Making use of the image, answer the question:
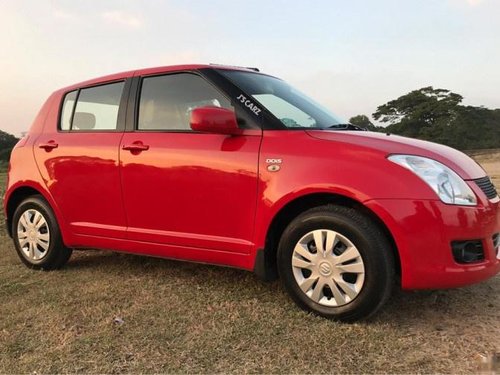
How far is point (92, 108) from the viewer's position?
14.1 feet

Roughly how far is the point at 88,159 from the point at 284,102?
1661 mm

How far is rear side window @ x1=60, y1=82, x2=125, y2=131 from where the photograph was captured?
409 centimetres

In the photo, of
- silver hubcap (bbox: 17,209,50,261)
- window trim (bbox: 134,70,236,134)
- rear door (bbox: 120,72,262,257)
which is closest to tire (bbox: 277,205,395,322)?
rear door (bbox: 120,72,262,257)

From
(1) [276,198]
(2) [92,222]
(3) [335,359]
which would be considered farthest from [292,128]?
(2) [92,222]

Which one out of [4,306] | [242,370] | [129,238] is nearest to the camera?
[242,370]

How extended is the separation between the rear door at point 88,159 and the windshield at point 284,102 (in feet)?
3.46

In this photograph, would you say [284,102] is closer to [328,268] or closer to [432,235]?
[328,268]

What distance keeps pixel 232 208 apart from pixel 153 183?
0.69 metres

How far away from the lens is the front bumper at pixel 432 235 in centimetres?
276

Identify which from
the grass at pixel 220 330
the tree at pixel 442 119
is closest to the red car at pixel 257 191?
the grass at pixel 220 330

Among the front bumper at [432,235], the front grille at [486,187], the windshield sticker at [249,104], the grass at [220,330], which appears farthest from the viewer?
the windshield sticker at [249,104]

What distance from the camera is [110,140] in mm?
3932

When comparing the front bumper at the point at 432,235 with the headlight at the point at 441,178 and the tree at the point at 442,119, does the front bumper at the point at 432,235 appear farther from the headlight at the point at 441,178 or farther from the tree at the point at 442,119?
the tree at the point at 442,119

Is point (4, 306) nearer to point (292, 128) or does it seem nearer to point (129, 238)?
point (129, 238)
